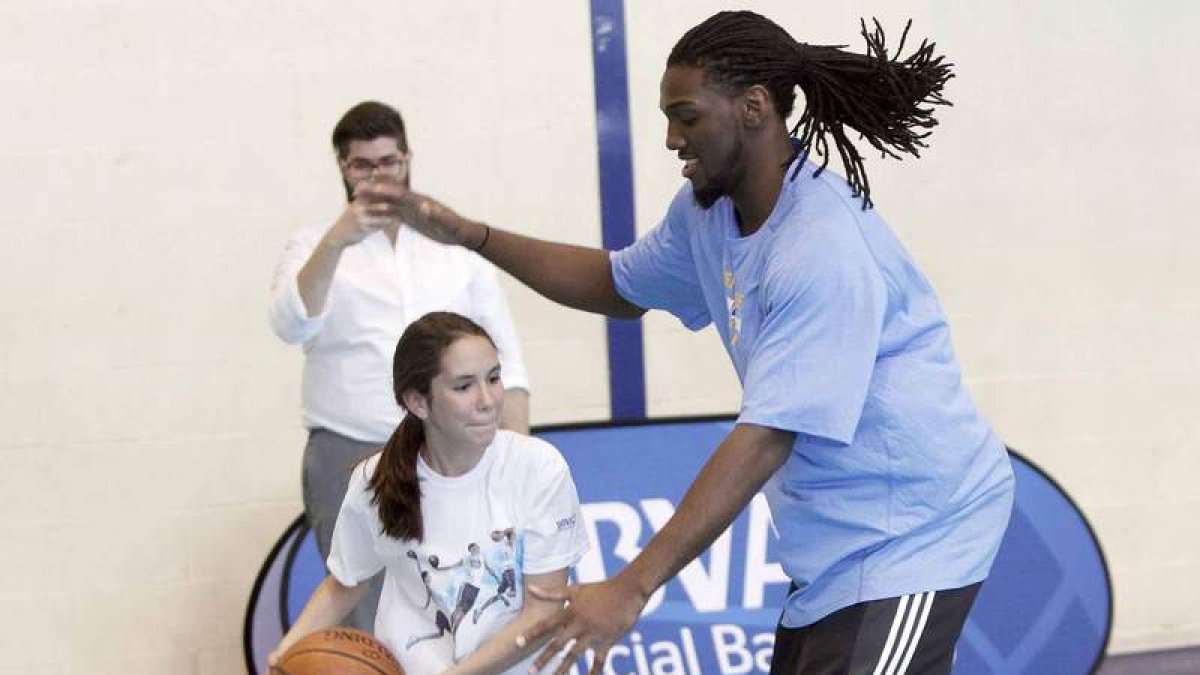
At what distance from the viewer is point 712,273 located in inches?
119

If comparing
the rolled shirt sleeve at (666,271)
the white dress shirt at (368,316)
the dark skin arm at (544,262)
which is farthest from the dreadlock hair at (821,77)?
the white dress shirt at (368,316)

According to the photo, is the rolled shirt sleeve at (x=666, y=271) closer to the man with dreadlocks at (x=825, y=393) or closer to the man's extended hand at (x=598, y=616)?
the man with dreadlocks at (x=825, y=393)

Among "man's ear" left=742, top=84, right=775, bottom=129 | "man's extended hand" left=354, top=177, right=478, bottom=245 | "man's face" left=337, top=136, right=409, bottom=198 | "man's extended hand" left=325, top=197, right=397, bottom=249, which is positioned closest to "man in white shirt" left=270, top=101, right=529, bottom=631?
"man's face" left=337, top=136, right=409, bottom=198

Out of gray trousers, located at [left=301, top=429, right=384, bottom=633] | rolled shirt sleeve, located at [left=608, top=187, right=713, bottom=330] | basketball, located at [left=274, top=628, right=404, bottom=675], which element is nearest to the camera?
rolled shirt sleeve, located at [left=608, top=187, right=713, bottom=330]

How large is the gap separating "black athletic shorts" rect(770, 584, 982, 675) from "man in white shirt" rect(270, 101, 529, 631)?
5.44 feet

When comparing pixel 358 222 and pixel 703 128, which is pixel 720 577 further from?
pixel 703 128

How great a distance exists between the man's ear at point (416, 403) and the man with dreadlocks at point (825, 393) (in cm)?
77

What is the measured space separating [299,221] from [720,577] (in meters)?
1.59

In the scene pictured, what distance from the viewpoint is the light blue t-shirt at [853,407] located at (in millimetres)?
2637

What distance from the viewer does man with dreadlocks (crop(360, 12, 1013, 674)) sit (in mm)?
2629

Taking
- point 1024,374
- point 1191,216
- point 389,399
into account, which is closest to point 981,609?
point 1024,374

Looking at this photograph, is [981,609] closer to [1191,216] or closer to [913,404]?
[1191,216]

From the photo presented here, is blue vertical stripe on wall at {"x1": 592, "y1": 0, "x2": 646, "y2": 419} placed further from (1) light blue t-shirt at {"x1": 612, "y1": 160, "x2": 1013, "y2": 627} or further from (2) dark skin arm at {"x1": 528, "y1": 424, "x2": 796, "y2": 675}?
(2) dark skin arm at {"x1": 528, "y1": 424, "x2": 796, "y2": 675}

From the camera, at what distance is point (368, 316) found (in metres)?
4.37
